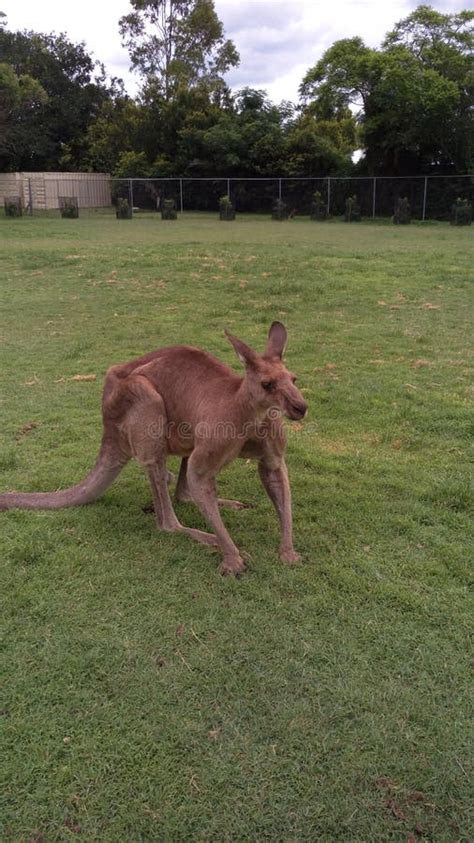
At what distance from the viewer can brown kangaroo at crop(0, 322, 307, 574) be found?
2688mm

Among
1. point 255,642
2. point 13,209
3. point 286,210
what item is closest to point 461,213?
point 286,210

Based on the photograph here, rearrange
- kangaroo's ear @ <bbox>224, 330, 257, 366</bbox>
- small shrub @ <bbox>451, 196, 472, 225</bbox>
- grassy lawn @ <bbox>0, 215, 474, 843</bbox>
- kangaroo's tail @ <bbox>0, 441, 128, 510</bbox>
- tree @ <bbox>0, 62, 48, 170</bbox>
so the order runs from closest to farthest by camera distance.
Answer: grassy lawn @ <bbox>0, 215, 474, 843</bbox>
kangaroo's ear @ <bbox>224, 330, 257, 366</bbox>
kangaroo's tail @ <bbox>0, 441, 128, 510</bbox>
small shrub @ <bbox>451, 196, 472, 225</bbox>
tree @ <bbox>0, 62, 48, 170</bbox>

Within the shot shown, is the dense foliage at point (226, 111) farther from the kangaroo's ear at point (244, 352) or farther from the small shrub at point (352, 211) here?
the kangaroo's ear at point (244, 352)

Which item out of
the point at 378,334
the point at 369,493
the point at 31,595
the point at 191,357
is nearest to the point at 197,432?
the point at 191,357

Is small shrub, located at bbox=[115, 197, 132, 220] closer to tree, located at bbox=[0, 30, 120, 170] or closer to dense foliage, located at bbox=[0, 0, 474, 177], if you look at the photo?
dense foliage, located at bbox=[0, 0, 474, 177]

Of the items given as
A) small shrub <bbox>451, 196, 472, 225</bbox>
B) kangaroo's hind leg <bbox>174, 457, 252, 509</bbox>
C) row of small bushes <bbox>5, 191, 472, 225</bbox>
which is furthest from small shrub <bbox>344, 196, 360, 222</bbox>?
kangaroo's hind leg <bbox>174, 457, 252, 509</bbox>

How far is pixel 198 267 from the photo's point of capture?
1109 centimetres

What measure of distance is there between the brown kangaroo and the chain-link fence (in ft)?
76.3

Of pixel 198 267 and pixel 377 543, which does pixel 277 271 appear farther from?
pixel 377 543

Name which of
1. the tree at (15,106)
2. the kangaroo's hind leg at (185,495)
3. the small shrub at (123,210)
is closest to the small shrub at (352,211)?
the small shrub at (123,210)

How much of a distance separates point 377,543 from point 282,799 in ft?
4.82

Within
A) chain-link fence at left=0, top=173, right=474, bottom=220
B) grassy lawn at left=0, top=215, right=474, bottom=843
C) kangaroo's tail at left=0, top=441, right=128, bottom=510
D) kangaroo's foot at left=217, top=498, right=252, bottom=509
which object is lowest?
grassy lawn at left=0, top=215, right=474, bottom=843

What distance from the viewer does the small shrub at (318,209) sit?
2549 centimetres

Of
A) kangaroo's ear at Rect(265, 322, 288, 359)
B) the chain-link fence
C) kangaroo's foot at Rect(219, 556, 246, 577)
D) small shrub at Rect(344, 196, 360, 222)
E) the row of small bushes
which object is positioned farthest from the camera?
the chain-link fence
